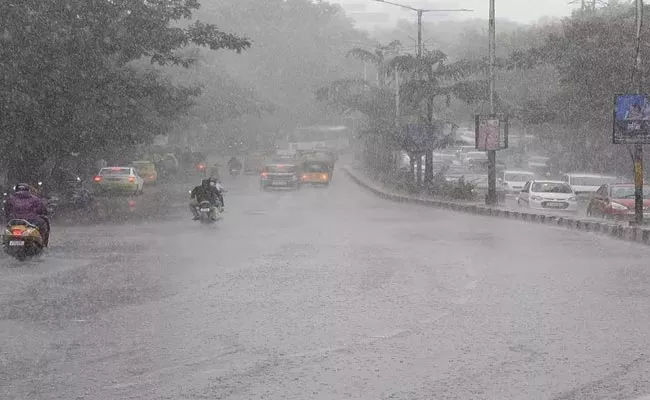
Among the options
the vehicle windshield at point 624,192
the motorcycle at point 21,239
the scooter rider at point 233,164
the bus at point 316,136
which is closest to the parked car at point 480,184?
the vehicle windshield at point 624,192

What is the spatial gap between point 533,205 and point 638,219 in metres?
11.4

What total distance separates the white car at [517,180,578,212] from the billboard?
11.2 meters

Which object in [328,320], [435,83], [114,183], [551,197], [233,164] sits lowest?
[233,164]

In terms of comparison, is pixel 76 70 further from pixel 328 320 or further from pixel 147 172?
pixel 147 172

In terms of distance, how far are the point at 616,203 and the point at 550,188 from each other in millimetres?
6084

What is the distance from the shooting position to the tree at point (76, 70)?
32875 mm

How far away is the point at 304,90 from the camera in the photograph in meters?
120

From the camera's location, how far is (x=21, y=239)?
1839 cm

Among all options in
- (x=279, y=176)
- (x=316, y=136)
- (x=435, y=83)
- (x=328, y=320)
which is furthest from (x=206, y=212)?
(x=316, y=136)

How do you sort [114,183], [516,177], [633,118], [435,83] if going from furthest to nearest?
1. [516,177]
2. [114,183]
3. [435,83]
4. [633,118]

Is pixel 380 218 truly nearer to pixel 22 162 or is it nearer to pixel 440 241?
pixel 440 241

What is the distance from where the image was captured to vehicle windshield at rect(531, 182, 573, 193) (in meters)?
37.5

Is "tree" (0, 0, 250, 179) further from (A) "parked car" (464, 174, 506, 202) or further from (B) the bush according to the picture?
(A) "parked car" (464, 174, 506, 202)

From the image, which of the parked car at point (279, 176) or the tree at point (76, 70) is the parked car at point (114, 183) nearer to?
the parked car at point (279, 176)
